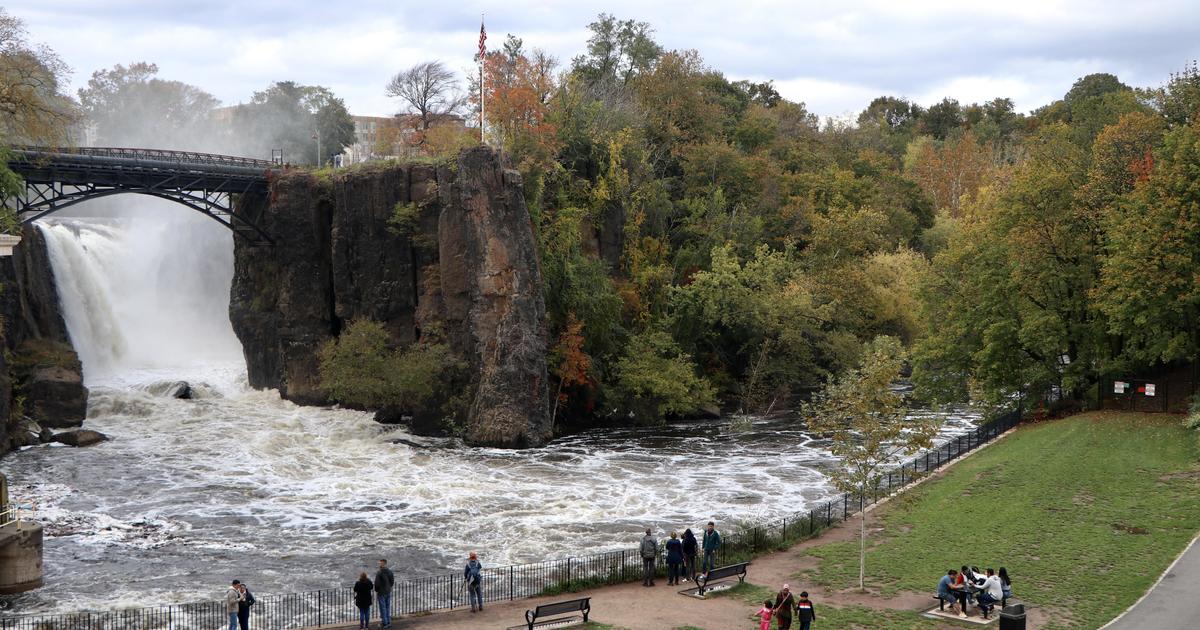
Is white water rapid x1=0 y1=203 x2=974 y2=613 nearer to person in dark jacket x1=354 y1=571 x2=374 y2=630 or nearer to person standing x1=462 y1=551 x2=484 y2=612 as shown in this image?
person standing x1=462 y1=551 x2=484 y2=612

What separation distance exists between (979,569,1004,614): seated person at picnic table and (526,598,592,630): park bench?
29.6 feet

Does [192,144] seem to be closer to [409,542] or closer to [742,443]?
[742,443]

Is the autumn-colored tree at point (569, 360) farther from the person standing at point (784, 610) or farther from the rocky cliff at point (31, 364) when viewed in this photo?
the person standing at point (784, 610)

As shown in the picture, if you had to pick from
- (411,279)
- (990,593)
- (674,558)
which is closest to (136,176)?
(411,279)

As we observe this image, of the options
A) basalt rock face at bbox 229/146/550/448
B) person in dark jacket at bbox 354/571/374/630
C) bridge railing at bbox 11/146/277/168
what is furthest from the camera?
bridge railing at bbox 11/146/277/168

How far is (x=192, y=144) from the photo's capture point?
122938mm

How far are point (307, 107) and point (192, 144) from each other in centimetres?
2143

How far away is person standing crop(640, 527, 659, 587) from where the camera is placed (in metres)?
26.9

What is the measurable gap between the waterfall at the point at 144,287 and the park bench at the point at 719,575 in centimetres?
5791

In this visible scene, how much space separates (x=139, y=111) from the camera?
126m

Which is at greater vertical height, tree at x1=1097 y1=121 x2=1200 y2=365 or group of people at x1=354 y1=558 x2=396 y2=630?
tree at x1=1097 y1=121 x2=1200 y2=365

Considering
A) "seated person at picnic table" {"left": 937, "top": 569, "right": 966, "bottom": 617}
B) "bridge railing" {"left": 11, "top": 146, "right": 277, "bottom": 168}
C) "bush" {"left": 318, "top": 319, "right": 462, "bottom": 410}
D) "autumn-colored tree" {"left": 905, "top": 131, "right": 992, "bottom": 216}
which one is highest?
"autumn-colored tree" {"left": 905, "top": 131, "right": 992, "bottom": 216}

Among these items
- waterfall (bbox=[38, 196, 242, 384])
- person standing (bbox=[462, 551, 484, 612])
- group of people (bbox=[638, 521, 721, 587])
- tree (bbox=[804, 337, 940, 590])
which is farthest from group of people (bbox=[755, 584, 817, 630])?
waterfall (bbox=[38, 196, 242, 384])

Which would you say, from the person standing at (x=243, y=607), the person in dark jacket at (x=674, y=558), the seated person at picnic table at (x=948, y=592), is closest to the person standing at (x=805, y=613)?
the seated person at picnic table at (x=948, y=592)
